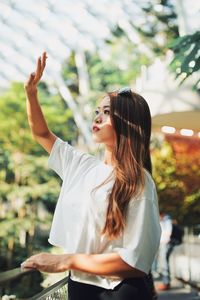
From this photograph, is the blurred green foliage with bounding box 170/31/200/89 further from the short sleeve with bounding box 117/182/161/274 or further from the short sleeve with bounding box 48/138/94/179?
the short sleeve with bounding box 117/182/161/274

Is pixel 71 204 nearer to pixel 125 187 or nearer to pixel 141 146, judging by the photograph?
pixel 125 187

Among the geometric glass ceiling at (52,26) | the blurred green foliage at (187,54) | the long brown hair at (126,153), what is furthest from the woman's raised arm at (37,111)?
the geometric glass ceiling at (52,26)

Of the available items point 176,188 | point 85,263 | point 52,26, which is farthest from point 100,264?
point 52,26

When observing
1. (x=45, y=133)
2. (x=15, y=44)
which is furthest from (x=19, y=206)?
(x=45, y=133)

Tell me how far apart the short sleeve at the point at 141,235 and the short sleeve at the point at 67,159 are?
0.28 m

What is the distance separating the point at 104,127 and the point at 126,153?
0.12 metres

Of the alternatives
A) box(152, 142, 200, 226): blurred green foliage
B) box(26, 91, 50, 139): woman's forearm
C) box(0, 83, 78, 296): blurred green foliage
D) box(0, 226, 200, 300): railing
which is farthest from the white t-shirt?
box(0, 83, 78, 296): blurred green foliage

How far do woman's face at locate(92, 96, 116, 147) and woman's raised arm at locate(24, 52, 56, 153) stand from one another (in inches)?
7.8

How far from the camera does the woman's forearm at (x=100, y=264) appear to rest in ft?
4.89

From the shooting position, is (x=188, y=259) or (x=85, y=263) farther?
(x=188, y=259)

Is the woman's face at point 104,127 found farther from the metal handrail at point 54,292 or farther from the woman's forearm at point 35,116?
the metal handrail at point 54,292

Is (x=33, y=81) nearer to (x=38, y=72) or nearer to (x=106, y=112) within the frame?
(x=38, y=72)

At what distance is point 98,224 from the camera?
5.18 ft

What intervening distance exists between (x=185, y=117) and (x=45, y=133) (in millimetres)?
10947
